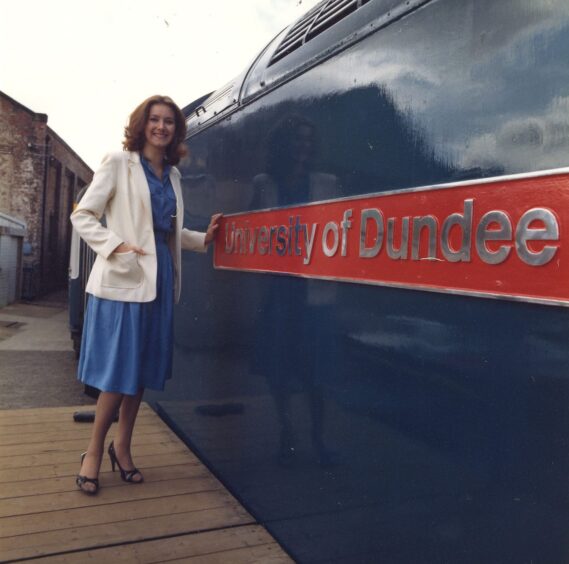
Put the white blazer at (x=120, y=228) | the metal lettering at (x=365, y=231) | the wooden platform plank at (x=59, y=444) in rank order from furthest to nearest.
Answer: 1. the wooden platform plank at (x=59, y=444)
2. the white blazer at (x=120, y=228)
3. the metal lettering at (x=365, y=231)

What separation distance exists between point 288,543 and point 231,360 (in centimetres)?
96

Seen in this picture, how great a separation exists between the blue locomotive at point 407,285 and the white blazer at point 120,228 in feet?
1.52

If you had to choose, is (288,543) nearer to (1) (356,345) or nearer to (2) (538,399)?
(1) (356,345)

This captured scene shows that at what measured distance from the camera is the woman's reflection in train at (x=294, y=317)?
2156 millimetres

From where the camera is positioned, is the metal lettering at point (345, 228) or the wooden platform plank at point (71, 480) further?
the wooden platform plank at point (71, 480)

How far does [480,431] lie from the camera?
57.6 inches

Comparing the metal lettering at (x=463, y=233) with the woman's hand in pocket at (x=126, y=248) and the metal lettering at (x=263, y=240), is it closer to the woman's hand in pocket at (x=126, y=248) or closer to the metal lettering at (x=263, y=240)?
the metal lettering at (x=263, y=240)

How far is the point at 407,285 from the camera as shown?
1699 millimetres

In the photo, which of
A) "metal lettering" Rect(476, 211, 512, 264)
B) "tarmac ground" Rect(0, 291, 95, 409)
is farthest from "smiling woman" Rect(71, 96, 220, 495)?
"tarmac ground" Rect(0, 291, 95, 409)

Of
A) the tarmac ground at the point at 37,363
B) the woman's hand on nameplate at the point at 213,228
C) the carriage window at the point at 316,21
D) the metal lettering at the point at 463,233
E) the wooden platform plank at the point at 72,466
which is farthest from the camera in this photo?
the tarmac ground at the point at 37,363

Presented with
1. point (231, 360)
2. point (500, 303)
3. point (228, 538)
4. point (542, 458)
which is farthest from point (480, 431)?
point (231, 360)

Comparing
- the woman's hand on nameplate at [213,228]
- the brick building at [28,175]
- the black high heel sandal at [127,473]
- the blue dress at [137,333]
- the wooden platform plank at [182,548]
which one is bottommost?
the wooden platform plank at [182,548]

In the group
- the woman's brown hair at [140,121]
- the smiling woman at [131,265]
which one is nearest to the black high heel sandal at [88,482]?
the smiling woman at [131,265]

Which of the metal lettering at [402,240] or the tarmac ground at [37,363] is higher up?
the metal lettering at [402,240]
